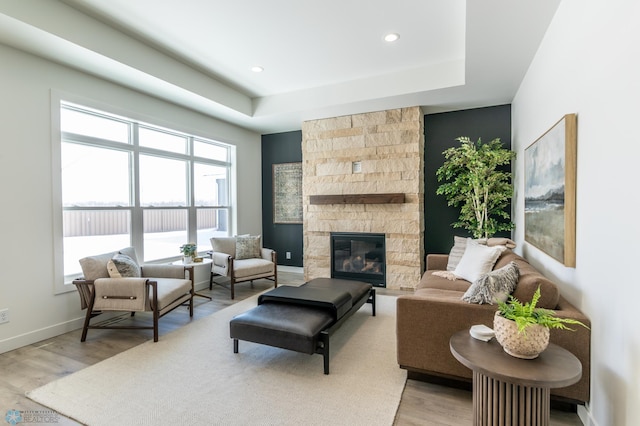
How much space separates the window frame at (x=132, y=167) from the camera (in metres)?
3.28

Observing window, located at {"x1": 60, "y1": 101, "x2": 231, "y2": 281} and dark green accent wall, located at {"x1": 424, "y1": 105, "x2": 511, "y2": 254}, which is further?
dark green accent wall, located at {"x1": 424, "y1": 105, "x2": 511, "y2": 254}

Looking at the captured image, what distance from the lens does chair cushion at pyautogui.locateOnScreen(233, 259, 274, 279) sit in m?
4.54

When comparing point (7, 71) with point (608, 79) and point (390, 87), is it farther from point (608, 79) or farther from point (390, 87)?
point (608, 79)

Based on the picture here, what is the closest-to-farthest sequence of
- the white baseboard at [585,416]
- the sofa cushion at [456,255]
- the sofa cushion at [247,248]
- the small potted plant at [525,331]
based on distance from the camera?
the small potted plant at [525,331], the white baseboard at [585,416], the sofa cushion at [456,255], the sofa cushion at [247,248]

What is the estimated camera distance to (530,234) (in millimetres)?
3209

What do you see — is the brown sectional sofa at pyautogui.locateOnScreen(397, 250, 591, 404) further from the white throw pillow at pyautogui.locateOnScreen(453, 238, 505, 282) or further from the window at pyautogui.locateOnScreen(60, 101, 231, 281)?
the window at pyautogui.locateOnScreen(60, 101, 231, 281)

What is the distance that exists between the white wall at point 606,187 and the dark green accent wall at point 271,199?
4.49 m

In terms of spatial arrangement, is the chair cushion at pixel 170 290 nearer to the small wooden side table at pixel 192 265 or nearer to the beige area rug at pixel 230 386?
the small wooden side table at pixel 192 265

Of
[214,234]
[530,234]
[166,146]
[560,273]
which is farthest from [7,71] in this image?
[530,234]

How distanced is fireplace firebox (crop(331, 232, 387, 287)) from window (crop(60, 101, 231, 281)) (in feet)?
7.37

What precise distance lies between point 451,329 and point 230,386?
1.63m

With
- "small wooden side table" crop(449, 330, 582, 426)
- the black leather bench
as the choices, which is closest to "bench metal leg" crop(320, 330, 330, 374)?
the black leather bench

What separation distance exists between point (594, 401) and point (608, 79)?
1760 millimetres

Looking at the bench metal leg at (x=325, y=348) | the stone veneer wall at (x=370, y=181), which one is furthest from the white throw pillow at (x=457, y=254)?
the bench metal leg at (x=325, y=348)
